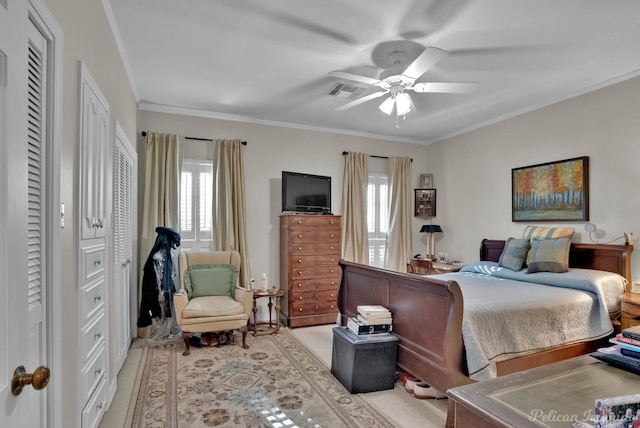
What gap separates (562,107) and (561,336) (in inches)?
108

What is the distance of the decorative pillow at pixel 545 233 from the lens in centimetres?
386

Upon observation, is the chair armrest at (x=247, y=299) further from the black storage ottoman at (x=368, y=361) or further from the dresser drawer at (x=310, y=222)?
the black storage ottoman at (x=368, y=361)

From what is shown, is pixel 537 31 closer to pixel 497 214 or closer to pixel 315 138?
pixel 497 214

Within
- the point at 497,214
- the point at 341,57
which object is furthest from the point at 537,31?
the point at 497,214

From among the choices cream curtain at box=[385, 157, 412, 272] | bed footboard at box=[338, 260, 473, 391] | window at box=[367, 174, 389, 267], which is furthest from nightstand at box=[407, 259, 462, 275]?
bed footboard at box=[338, 260, 473, 391]

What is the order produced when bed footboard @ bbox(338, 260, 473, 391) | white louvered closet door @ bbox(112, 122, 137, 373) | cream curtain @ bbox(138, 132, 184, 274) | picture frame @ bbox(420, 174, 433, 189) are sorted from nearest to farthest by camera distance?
bed footboard @ bbox(338, 260, 473, 391) < white louvered closet door @ bbox(112, 122, 137, 373) < cream curtain @ bbox(138, 132, 184, 274) < picture frame @ bbox(420, 174, 433, 189)

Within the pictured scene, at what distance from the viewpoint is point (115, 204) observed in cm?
286

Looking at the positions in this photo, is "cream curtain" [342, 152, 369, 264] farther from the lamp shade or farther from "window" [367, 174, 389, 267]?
the lamp shade

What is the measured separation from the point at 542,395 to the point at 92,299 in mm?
2291

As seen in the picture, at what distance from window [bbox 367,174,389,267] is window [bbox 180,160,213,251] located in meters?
2.55

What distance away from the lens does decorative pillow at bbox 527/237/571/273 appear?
3566mm

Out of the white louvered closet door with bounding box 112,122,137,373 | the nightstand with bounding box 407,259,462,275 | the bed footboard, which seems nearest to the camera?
the bed footboard

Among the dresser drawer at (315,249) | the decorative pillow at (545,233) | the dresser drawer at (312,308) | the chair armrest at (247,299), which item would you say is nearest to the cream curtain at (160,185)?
the chair armrest at (247,299)

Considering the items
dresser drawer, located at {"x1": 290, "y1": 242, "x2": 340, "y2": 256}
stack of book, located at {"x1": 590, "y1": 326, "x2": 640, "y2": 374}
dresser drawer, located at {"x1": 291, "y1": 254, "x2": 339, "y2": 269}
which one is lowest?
dresser drawer, located at {"x1": 291, "y1": 254, "x2": 339, "y2": 269}
